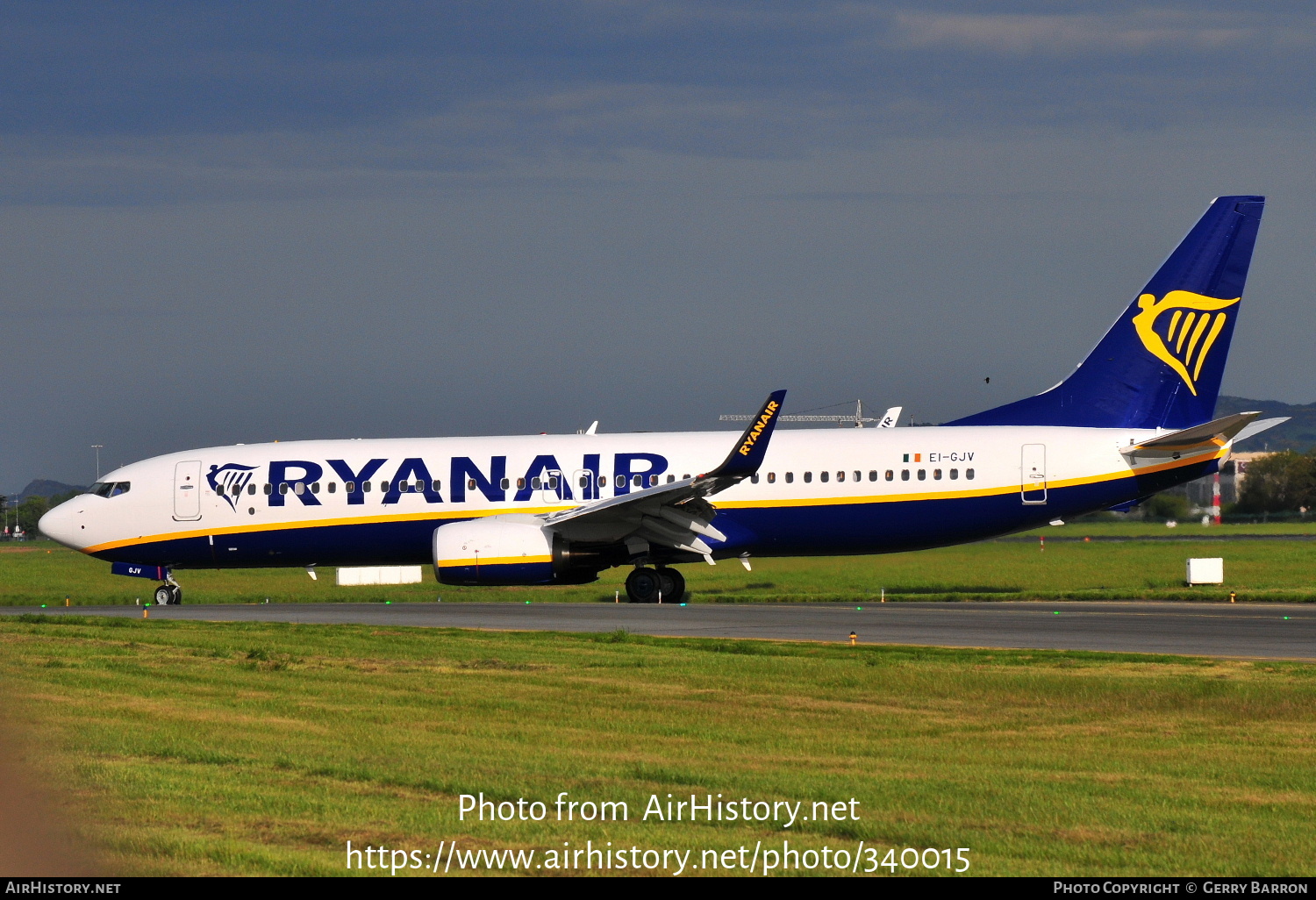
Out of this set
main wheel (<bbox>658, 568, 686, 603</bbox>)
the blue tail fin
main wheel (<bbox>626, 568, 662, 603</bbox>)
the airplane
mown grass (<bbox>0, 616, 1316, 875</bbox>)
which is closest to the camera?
mown grass (<bbox>0, 616, 1316, 875</bbox>)

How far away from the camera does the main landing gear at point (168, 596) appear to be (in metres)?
28.8

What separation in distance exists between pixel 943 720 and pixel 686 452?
53.7 ft

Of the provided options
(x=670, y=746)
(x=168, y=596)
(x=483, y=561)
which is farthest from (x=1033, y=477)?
(x=670, y=746)

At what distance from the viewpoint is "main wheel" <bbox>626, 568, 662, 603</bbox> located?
27531 mm

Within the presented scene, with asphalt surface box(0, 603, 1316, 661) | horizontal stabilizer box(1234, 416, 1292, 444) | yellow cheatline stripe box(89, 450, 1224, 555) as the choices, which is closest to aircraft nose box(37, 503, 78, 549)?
asphalt surface box(0, 603, 1316, 661)

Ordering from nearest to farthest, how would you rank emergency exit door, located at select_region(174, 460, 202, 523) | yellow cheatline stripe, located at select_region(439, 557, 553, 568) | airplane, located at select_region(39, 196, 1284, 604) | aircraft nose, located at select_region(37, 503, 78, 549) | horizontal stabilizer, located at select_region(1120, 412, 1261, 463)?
yellow cheatline stripe, located at select_region(439, 557, 553, 568) < horizontal stabilizer, located at select_region(1120, 412, 1261, 463) < airplane, located at select_region(39, 196, 1284, 604) < emergency exit door, located at select_region(174, 460, 202, 523) < aircraft nose, located at select_region(37, 503, 78, 549)

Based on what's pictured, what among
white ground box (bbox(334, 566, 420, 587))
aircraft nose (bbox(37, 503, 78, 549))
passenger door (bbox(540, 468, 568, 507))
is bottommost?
white ground box (bbox(334, 566, 420, 587))

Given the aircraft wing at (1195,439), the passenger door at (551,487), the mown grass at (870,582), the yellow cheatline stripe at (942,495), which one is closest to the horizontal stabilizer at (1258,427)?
the aircraft wing at (1195,439)

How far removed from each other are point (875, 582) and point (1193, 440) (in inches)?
298

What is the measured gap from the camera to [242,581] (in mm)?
34250

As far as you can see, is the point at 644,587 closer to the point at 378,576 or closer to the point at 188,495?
the point at 188,495

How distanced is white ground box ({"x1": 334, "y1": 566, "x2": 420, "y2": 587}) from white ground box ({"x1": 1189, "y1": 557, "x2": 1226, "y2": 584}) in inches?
717

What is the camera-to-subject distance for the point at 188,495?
28.8 metres

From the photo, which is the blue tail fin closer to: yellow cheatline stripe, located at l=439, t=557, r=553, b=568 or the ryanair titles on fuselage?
the ryanair titles on fuselage
